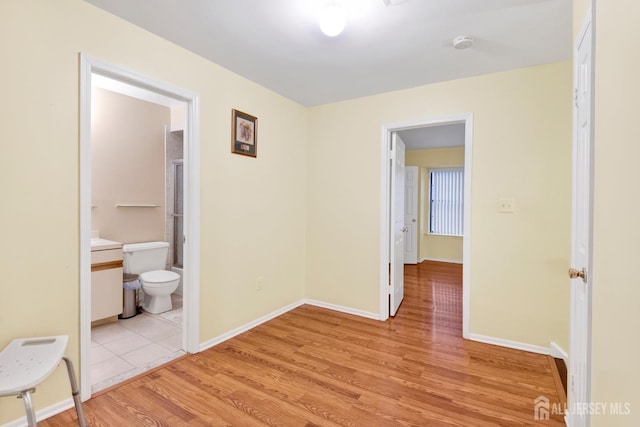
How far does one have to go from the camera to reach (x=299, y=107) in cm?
357

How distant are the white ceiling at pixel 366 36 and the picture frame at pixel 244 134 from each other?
39 centimetres

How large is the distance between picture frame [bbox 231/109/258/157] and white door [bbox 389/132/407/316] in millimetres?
1467

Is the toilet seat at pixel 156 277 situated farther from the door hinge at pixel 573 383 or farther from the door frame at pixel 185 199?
the door hinge at pixel 573 383

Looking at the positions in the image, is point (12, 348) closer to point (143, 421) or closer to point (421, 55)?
point (143, 421)

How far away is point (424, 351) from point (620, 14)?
94.0 inches

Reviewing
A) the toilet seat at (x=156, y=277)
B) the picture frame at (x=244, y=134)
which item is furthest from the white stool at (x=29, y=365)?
the picture frame at (x=244, y=134)

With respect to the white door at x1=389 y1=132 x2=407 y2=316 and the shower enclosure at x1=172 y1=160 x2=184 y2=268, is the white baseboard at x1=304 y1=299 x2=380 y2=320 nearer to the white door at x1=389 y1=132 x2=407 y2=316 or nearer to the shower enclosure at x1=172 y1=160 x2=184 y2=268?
the white door at x1=389 y1=132 x2=407 y2=316

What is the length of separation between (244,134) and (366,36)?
1383 millimetres

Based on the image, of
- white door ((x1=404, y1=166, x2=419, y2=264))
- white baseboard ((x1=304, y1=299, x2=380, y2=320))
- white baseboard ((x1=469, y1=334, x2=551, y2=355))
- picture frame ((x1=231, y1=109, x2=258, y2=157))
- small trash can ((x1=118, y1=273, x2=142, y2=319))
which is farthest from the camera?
white door ((x1=404, y1=166, x2=419, y2=264))

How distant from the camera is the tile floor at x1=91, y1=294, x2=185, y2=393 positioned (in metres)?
2.13

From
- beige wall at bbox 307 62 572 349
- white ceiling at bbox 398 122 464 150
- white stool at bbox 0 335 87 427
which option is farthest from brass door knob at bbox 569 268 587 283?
white ceiling at bbox 398 122 464 150

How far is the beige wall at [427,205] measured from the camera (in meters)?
6.29

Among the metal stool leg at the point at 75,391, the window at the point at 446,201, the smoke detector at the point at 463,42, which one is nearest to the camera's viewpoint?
the metal stool leg at the point at 75,391

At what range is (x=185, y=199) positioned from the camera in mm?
2410
